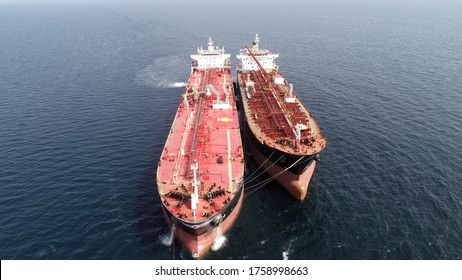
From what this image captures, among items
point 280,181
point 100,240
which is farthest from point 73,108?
point 280,181

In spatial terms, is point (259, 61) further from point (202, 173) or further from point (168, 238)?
point (168, 238)

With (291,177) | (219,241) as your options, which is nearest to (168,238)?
(219,241)

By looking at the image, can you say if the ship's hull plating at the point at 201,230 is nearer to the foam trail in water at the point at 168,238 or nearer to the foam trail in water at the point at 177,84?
the foam trail in water at the point at 168,238

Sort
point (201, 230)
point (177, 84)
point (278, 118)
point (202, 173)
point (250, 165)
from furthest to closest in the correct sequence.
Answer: point (177, 84), point (278, 118), point (250, 165), point (202, 173), point (201, 230)

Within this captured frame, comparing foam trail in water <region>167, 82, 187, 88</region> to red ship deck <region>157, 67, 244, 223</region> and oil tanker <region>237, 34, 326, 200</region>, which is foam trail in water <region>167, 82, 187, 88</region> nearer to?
red ship deck <region>157, 67, 244, 223</region>

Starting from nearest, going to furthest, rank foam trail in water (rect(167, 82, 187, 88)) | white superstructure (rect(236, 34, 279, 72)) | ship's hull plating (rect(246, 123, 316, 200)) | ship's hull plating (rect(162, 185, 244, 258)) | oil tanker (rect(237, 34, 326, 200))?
1. ship's hull plating (rect(162, 185, 244, 258))
2. ship's hull plating (rect(246, 123, 316, 200))
3. oil tanker (rect(237, 34, 326, 200))
4. white superstructure (rect(236, 34, 279, 72))
5. foam trail in water (rect(167, 82, 187, 88))

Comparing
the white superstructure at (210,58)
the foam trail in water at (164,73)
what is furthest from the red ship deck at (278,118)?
the foam trail in water at (164,73)

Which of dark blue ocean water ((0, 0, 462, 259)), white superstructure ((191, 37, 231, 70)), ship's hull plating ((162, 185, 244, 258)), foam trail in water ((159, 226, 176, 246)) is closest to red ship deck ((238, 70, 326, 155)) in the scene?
dark blue ocean water ((0, 0, 462, 259))
